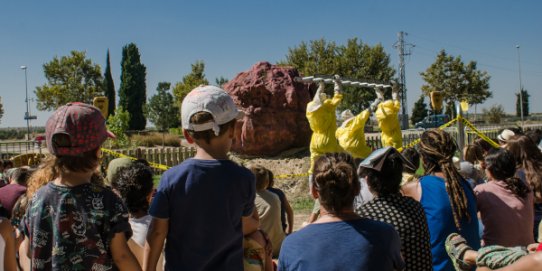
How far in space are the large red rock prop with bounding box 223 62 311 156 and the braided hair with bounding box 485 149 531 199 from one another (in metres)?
10.3

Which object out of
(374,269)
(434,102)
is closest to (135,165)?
(374,269)

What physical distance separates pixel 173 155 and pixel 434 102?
29.5ft

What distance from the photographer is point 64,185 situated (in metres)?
2.15

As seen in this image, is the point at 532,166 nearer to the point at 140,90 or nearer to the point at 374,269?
the point at 374,269

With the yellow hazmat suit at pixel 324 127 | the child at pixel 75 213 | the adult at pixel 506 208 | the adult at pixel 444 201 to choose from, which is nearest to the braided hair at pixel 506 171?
the adult at pixel 506 208

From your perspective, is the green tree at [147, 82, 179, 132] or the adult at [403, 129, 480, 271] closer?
the adult at [403, 129, 480, 271]

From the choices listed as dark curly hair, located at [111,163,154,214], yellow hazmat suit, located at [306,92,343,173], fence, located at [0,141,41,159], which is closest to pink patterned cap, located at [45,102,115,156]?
dark curly hair, located at [111,163,154,214]

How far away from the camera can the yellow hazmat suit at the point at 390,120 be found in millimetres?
8883

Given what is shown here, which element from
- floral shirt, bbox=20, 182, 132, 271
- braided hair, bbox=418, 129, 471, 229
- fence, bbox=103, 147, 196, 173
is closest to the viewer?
floral shirt, bbox=20, 182, 132, 271

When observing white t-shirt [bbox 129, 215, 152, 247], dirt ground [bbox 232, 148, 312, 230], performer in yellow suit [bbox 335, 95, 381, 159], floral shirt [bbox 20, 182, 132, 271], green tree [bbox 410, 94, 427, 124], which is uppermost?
green tree [bbox 410, 94, 427, 124]

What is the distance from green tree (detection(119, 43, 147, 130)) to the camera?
4122 centimetres

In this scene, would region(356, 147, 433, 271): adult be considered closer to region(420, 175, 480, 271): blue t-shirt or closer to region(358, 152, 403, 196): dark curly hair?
region(358, 152, 403, 196): dark curly hair

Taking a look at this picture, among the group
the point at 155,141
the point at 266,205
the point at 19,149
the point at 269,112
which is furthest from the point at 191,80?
the point at 266,205

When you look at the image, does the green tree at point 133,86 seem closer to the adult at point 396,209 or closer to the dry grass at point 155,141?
the dry grass at point 155,141
